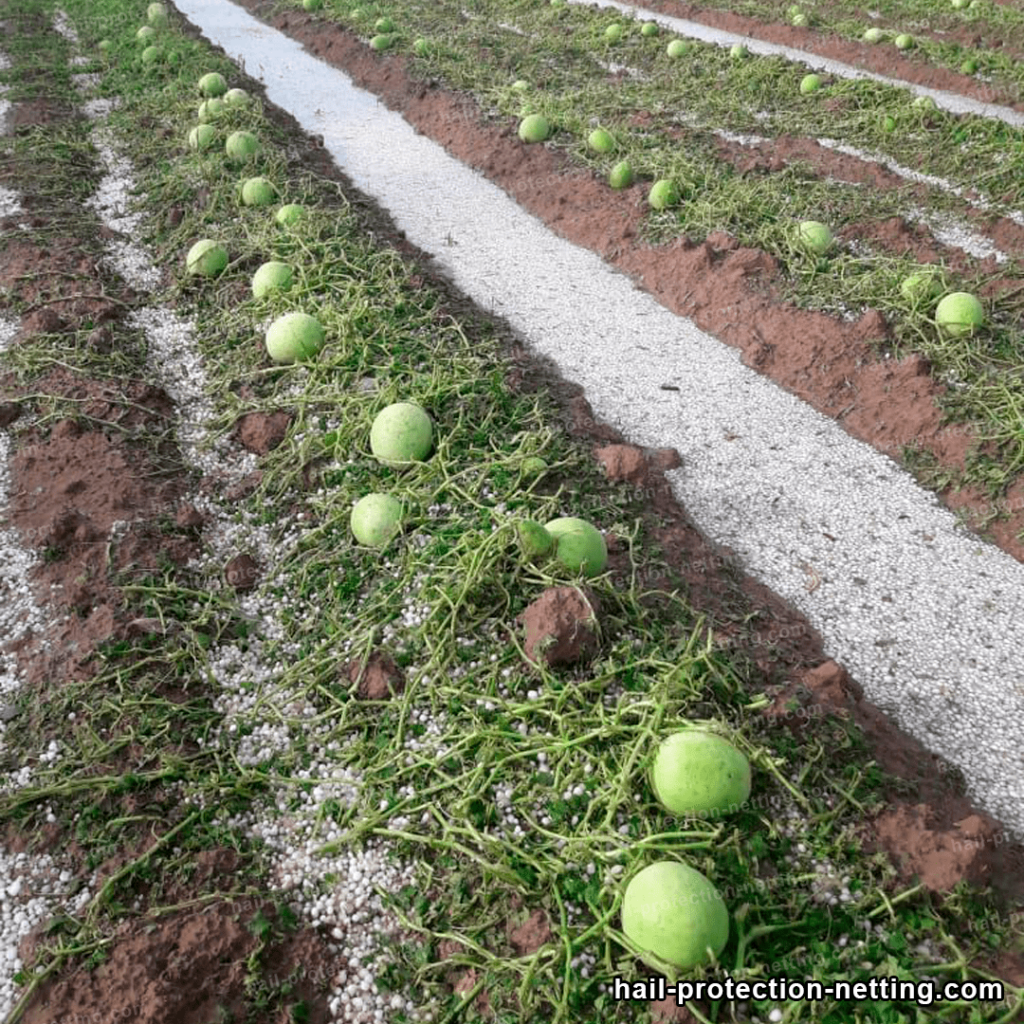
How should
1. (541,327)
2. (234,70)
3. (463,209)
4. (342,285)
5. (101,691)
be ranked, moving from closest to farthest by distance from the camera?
(101,691)
(342,285)
(541,327)
(463,209)
(234,70)

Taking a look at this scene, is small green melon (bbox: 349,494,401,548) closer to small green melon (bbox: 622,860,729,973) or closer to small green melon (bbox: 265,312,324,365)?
small green melon (bbox: 265,312,324,365)

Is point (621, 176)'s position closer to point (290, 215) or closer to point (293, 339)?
point (290, 215)

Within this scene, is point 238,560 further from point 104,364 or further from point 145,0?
point 145,0

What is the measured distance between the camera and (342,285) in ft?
26.3

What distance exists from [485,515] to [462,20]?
17.7 meters

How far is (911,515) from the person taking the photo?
6582mm

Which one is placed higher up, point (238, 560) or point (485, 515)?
point (485, 515)

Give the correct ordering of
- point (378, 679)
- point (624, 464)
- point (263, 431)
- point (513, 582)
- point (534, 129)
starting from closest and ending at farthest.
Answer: point (378, 679) → point (513, 582) → point (624, 464) → point (263, 431) → point (534, 129)

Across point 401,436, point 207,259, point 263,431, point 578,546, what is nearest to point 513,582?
point 578,546

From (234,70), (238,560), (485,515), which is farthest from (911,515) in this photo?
(234,70)

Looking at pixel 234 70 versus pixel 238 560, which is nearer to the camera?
pixel 238 560

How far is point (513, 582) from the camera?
4949 millimetres

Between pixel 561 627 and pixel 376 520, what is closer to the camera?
pixel 561 627

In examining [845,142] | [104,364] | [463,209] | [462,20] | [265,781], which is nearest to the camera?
[265,781]
